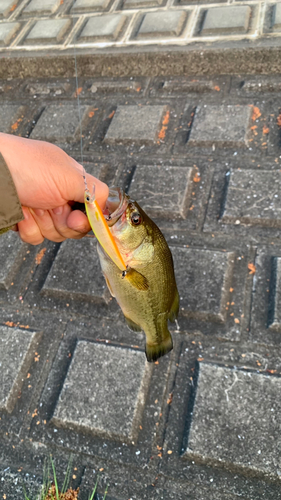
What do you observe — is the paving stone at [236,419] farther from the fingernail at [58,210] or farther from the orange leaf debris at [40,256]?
the orange leaf debris at [40,256]

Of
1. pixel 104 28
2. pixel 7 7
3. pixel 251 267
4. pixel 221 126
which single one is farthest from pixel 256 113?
pixel 7 7

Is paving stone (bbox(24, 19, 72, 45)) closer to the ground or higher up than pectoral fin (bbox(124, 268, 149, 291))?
higher up

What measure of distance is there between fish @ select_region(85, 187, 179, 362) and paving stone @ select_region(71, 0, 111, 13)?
14.1 ft

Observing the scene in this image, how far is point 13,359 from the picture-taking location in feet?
9.16

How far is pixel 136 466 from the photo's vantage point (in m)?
2.33

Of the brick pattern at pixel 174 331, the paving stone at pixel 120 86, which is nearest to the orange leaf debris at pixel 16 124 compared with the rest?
the brick pattern at pixel 174 331

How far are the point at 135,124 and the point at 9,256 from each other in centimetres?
188

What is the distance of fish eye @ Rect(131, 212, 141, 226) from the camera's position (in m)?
1.77

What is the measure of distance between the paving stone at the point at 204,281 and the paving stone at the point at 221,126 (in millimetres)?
1246

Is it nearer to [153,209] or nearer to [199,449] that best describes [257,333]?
[199,449]

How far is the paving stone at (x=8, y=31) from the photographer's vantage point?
4969mm

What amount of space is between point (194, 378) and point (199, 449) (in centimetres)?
43

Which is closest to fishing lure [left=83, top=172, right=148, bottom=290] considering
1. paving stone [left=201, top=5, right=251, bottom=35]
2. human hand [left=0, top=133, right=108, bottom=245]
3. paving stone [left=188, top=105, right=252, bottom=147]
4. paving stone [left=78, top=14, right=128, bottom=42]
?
human hand [left=0, top=133, right=108, bottom=245]

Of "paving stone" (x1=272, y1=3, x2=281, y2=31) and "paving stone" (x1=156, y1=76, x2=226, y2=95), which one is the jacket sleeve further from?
"paving stone" (x1=272, y1=3, x2=281, y2=31)
